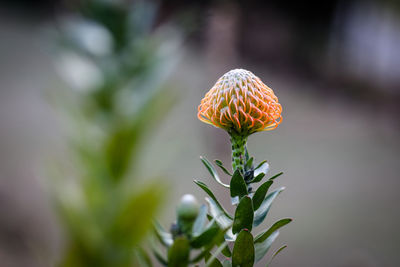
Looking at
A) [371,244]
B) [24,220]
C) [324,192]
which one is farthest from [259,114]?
[324,192]

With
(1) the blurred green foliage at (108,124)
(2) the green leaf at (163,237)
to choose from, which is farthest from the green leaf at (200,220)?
(1) the blurred green foliage at (108,124)

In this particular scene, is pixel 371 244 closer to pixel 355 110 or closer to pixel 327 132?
pixel 327 132

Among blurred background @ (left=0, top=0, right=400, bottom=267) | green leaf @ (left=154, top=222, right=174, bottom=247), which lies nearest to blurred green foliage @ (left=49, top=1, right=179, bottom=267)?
blurred background @ (left=0, top=0, right=400, bottom=267)

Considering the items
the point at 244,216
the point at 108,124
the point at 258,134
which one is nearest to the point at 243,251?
the point at 244,216

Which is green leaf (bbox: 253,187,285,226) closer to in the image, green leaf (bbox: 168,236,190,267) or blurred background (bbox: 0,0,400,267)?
green leaf (bbox: 168,236,190,267)

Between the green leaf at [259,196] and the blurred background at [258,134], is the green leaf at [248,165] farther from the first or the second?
the blurred background at [258,134]

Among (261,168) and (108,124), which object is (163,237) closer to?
(261,168)
